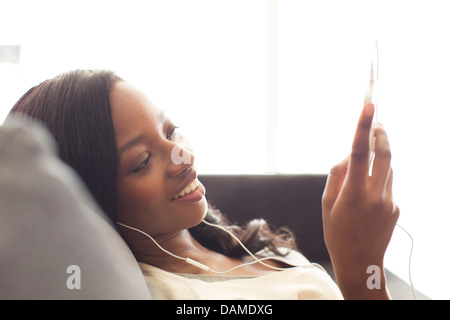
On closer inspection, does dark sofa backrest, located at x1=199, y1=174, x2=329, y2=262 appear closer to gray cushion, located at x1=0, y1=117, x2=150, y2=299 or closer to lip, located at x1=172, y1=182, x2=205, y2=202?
lip, located at x1=172, y1=182, x2=205, y2=202

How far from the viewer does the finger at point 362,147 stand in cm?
36

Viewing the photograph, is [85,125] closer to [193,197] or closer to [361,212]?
[193,197]

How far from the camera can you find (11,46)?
64 centimetres

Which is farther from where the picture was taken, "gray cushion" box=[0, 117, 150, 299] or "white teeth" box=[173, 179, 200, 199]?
"white teeth" box=[173, 179, 200, 199]

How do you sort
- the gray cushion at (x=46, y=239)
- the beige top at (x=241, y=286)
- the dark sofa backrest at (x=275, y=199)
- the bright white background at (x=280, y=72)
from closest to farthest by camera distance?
the gray cushion at (x=46, y=239) → the beige top at (x=241, y=286) → the bright white background at (x=280, y=72) → the dark sofa backrest at (x=275, y=199)

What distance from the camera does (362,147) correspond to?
1.21 feet

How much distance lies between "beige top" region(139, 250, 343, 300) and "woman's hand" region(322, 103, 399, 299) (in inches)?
2.0

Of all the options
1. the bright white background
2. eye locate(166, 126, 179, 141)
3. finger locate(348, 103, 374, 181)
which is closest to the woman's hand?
finger locate(348, 103, 374, 181)

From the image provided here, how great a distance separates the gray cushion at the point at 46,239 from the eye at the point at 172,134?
0.46 ft

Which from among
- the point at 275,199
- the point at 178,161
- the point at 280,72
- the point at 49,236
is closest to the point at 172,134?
the point at 178,161

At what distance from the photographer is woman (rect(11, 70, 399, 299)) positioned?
1.30 ft

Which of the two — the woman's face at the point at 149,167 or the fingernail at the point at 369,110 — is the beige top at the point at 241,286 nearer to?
the woman's face at the point at 149,167

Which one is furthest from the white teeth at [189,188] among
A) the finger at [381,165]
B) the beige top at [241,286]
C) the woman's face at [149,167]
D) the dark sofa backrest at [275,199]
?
the dark sofa backrest at [275,199]
